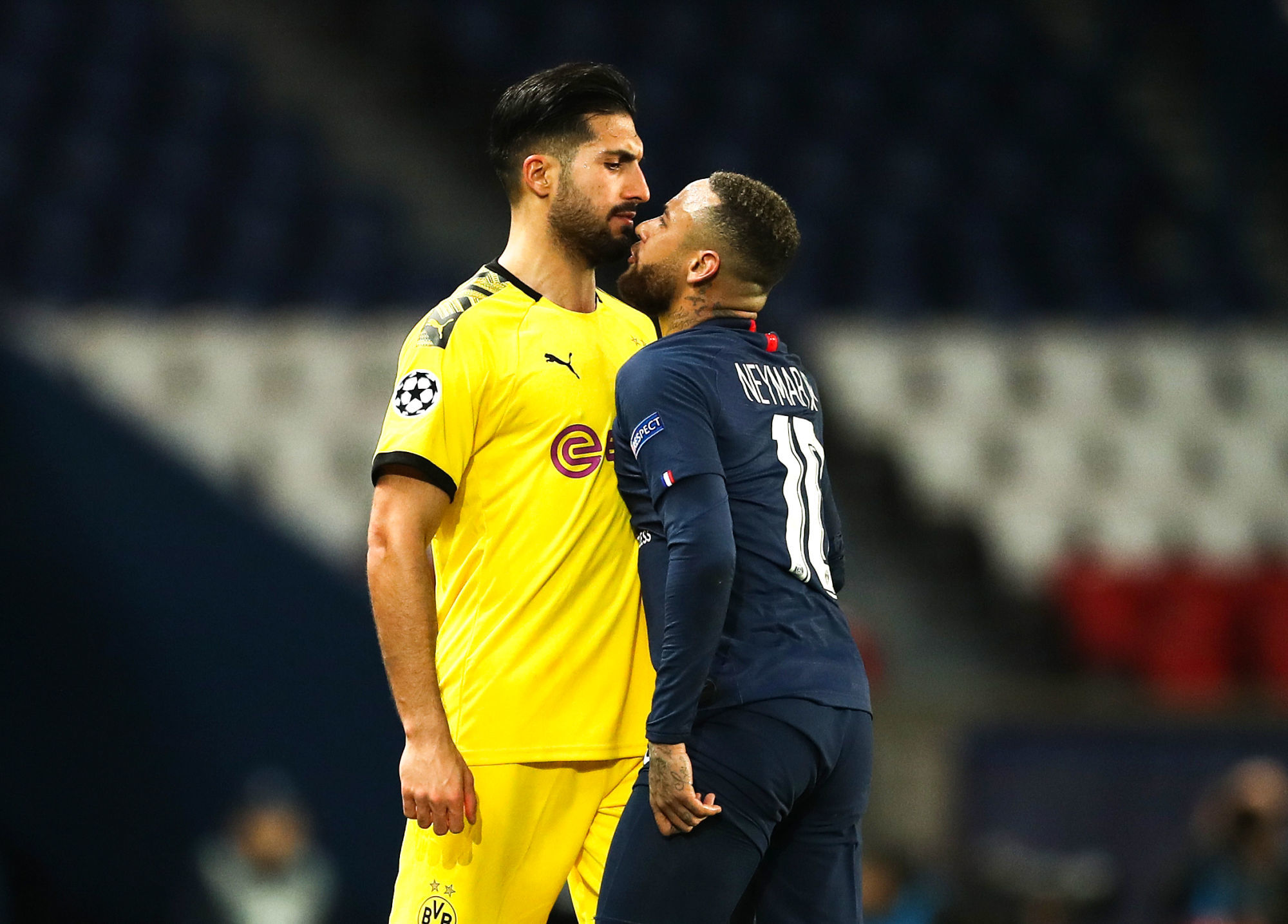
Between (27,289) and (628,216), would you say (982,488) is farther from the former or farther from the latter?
(628,216)

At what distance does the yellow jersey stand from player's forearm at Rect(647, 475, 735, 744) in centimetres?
36

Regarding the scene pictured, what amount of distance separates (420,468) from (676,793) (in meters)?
0.77

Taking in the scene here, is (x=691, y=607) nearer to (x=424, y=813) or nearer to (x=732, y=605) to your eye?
(x=732, y=605)

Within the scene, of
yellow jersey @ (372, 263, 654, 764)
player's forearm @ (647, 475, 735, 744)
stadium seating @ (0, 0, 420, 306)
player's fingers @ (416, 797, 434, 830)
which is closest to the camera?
player's forearm @ (647, 475, 735, 744)

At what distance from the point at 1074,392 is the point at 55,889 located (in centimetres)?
609

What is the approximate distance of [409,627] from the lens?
3121mm

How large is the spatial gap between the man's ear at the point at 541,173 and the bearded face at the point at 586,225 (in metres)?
0.02

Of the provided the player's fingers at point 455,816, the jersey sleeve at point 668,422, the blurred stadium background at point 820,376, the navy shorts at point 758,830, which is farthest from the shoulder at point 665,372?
the blurred stadium background at point 820,376

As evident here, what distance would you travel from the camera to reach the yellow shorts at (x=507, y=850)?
3.16 m

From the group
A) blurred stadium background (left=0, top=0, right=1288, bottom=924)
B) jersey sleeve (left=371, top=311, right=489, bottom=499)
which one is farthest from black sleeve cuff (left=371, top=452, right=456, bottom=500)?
blurred stadium background (left=0, top=0, right=1288, bottom=924)

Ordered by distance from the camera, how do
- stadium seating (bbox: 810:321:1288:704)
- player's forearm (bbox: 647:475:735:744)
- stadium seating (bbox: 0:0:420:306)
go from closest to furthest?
1. player's forearm (bbox: 647:475:735:744)
2. stadium seating (bbox: 810:321:1288:704)
3. stadium seating (bbox: 0:0:420:306)

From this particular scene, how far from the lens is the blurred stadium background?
732cm

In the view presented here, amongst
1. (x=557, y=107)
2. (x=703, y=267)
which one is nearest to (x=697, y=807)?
(x=703, y=267)

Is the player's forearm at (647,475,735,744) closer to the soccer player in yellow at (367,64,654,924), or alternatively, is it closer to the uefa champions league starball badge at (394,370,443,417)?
the soccer player in yellow at (367,64,654,924)
